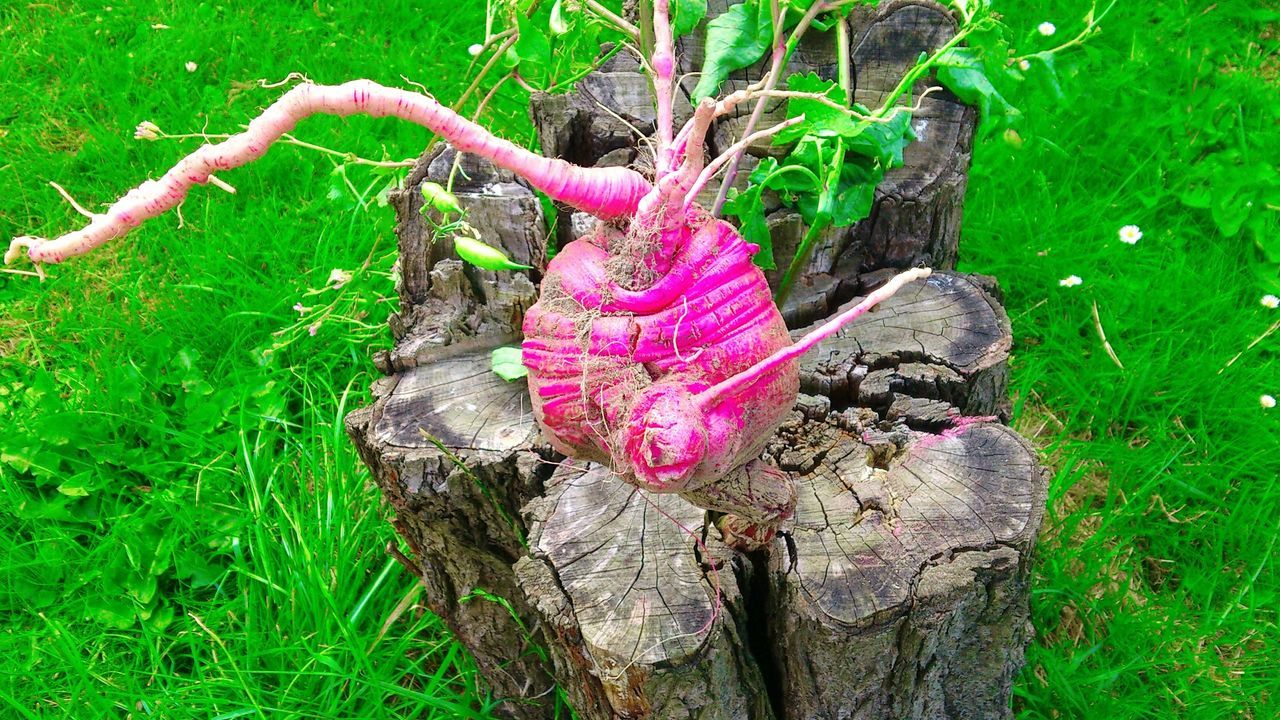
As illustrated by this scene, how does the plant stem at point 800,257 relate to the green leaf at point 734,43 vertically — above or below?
below

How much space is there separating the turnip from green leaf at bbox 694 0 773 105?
25 centimetres

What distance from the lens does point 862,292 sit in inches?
92.0

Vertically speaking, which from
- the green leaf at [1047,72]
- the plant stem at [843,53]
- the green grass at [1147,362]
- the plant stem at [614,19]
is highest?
the plant stem at [614,19]

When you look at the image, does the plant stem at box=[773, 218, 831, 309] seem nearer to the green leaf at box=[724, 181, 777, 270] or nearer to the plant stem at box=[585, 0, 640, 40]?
the green leaf at box=[724, 181, 777, 270]


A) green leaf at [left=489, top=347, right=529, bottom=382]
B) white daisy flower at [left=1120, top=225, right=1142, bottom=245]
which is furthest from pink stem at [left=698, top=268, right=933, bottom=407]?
white daisy flower at [left=1120, top=225, right=1142, bottom=245]

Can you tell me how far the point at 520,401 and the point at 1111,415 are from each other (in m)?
1.75

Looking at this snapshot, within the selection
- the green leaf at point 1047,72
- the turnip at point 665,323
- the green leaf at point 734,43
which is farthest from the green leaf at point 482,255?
the green leaf at point 1047,72

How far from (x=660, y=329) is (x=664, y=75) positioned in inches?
16.3

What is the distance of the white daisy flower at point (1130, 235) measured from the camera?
10.1 feet

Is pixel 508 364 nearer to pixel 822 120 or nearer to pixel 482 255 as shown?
pixel 482 255

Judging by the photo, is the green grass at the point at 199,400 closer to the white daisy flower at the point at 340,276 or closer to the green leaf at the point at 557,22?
the white daisy flower at the point at 340,276

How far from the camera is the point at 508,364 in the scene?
7.07 feet

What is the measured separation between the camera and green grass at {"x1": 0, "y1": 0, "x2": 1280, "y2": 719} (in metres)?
2.36

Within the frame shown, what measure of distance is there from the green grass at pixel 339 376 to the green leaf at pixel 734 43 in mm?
818
